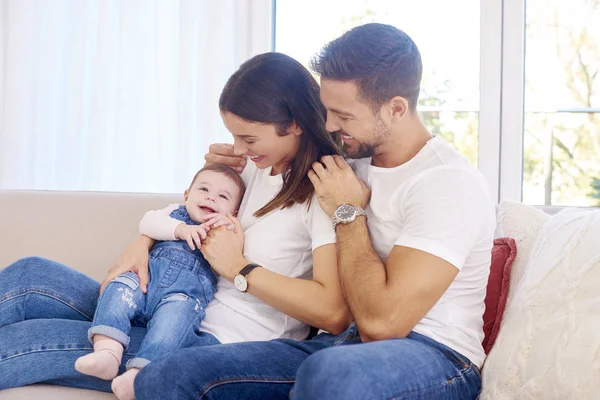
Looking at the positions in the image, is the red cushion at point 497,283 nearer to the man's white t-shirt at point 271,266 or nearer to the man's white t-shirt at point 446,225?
the man's white t-shirt at point 446,225

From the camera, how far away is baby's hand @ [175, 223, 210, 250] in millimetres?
1946

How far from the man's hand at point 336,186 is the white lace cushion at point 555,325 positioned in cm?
41

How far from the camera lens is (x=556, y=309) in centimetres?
156

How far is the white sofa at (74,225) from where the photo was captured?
7.69ft

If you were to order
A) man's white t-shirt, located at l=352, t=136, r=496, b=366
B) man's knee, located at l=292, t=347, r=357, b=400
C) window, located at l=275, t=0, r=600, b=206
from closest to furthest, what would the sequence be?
man's knee, located at l=292, t=347, r=357, b=400
man's white t-shirt, located at l=352, t=136, r=496, b=366
window, located at l=275, t=0, r=600, b=206

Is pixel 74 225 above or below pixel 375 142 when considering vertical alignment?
below

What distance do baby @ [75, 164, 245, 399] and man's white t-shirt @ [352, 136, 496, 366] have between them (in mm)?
422

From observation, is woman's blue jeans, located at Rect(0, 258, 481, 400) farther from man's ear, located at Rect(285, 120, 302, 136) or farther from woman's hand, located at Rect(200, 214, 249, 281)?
man's ear, located at Rect(285, 120, 302, 136)

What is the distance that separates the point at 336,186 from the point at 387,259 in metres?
0.24

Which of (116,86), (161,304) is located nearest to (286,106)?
(161,304)

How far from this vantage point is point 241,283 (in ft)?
5.99

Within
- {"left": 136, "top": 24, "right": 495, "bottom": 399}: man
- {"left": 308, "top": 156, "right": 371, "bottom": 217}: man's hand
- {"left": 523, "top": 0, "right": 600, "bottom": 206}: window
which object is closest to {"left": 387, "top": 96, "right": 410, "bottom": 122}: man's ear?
{"left": 136, "top": 24, "right": 495, "bottom": 399}: man

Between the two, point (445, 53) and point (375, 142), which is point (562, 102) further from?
point (375, 142)

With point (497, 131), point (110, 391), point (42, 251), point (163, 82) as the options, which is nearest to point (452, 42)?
point (497, 131)
